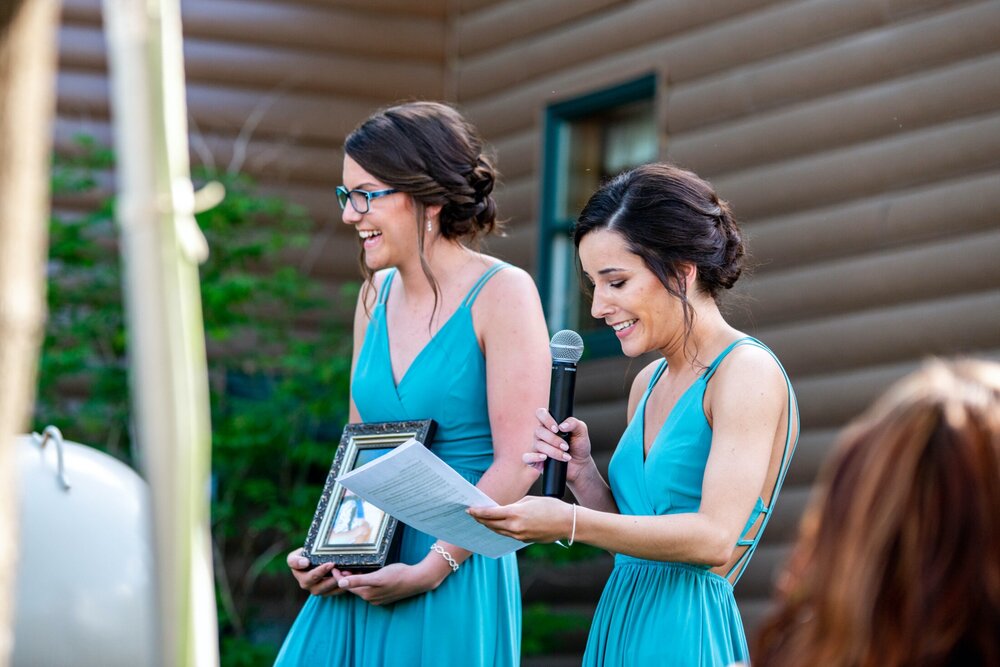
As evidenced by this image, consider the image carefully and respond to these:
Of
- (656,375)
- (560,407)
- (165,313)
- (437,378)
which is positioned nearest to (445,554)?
(437,378)

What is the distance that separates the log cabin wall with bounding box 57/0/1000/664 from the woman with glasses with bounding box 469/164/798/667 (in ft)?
8.52

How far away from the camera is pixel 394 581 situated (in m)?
3.28

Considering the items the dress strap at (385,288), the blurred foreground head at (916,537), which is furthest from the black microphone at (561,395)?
the blurred foreground head at (916,537)

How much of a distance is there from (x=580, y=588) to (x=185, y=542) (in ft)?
20.9

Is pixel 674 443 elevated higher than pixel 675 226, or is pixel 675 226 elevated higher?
pixel 675 226

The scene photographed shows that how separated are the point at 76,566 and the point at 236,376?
443 cm

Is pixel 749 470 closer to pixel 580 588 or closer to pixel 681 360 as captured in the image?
pixel 681 360

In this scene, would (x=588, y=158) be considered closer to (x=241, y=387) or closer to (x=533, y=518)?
(x=241, y=387)

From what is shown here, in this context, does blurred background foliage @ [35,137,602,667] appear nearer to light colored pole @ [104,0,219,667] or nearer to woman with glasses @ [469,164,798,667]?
woman with glasses @ [469,164,798,667]

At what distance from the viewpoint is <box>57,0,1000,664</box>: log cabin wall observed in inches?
233

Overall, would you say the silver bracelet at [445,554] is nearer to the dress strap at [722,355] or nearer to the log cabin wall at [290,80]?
the dress strap at [722,355]

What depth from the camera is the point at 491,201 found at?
3594mm

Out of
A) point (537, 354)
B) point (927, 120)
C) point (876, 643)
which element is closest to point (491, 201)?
point (537, 354)

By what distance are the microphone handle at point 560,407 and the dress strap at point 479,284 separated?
0.47m
